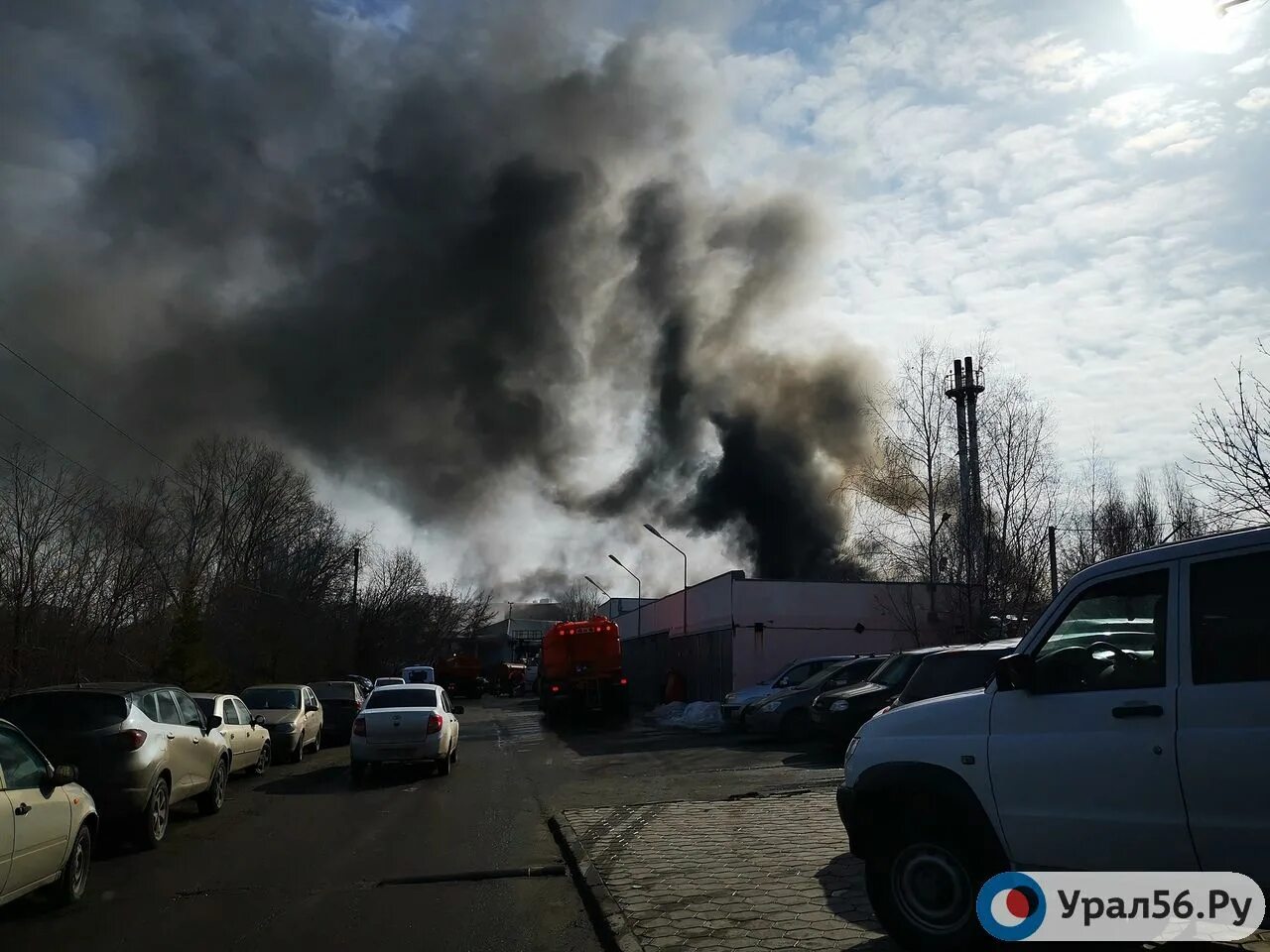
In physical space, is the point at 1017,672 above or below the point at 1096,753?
above

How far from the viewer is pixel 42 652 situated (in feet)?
64.1

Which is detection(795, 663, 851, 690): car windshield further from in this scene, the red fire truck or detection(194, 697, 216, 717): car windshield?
detection(194, 697, 216, 717): car windshield

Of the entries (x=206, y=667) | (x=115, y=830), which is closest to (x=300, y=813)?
(x=115, y=830)

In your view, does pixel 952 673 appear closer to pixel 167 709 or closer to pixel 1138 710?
pixel 1138 710

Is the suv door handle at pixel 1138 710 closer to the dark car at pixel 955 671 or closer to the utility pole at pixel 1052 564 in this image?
the dark car at pixel 955 671

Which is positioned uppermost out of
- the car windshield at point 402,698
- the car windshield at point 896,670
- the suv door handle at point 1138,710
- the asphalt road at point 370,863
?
the suv door handle at point 1138,710

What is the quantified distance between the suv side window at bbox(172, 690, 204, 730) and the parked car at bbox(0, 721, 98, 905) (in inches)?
145

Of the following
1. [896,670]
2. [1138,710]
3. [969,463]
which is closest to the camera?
[1138,710]

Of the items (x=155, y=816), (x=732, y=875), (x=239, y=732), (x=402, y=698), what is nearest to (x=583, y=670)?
(x=402, y=698)

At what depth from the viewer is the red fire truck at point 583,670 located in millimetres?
29891

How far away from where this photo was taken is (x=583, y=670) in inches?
1187

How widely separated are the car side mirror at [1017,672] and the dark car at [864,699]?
1005 cm

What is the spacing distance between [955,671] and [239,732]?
10124 millimetres

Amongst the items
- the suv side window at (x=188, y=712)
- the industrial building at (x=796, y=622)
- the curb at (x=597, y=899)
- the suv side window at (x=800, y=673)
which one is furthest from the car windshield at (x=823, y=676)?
the suv side window at (x=188, y=712)
